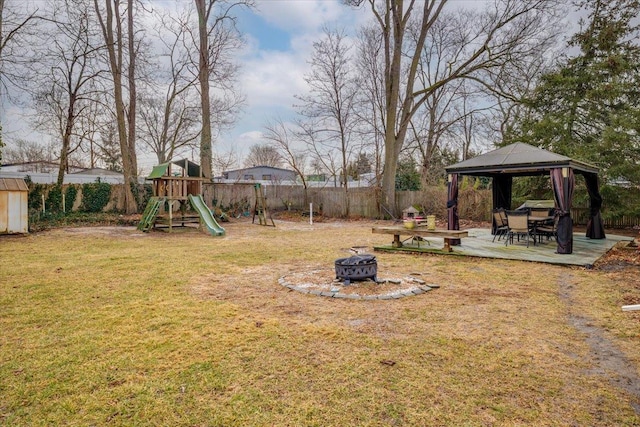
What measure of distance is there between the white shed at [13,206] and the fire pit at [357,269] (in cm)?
1057

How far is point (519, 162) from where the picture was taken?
8047 millimetres

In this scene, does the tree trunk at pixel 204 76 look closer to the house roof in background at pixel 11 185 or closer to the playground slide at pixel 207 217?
the playground slide at pixel 207 217

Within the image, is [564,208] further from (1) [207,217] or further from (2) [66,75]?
(2) [66,75]

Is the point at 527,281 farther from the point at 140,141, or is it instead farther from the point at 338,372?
the point at 140,141

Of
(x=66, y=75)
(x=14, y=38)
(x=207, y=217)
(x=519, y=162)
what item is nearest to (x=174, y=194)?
(x=207, y=217)

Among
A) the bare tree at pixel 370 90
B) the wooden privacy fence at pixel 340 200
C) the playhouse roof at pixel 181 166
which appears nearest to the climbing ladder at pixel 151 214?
the playhouse roof at pixel 181 166

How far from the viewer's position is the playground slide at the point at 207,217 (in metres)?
11.7

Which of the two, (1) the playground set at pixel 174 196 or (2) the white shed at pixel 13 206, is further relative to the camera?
(1) the playground set at pixel 174 196

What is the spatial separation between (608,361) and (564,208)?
5.33 meters

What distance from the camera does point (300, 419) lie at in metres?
2.06

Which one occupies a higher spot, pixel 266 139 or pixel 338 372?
pixel 266 139

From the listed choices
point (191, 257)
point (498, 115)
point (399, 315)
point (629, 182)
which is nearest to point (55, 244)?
point (191, 257)

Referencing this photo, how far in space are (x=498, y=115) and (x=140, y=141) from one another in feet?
73.9

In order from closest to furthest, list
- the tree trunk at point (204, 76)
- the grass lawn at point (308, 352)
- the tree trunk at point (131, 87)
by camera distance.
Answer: the grass lawn at point (308, 352) → the tree trunk at point (131, 87) → the tree trunk at point (204, 76)
